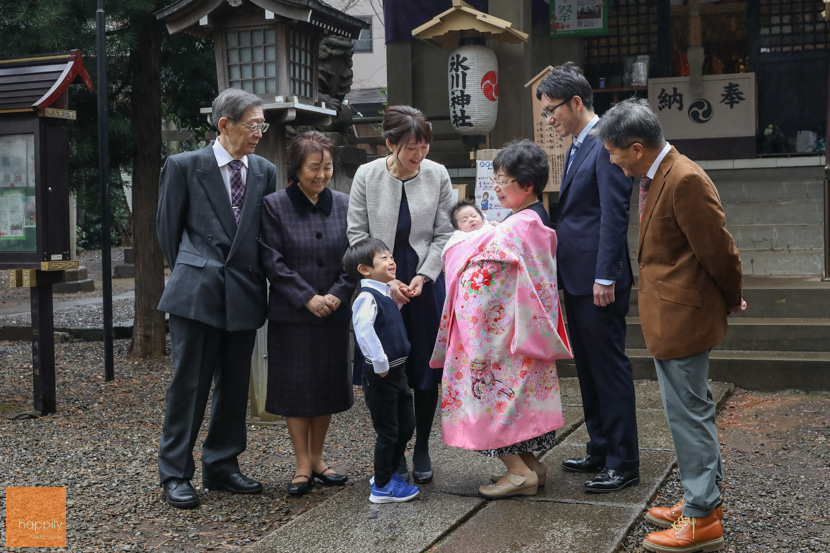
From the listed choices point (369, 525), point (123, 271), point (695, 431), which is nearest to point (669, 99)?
point (695, 431)

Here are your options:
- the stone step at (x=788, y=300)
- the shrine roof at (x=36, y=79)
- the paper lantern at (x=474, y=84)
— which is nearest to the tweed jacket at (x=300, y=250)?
the shrine roof at (x=36, y=79)

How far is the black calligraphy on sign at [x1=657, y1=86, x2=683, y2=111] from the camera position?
38.0 ft

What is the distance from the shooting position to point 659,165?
141 inches

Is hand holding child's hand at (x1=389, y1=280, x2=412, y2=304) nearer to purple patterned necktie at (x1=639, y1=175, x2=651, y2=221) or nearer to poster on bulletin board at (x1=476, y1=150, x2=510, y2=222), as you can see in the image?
purple patterned necktie at (x1=639, y1=175, x2=651, y2=221)

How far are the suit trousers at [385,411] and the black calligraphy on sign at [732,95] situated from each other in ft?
28.9

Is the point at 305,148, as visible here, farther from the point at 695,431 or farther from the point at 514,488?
the point at 695,431

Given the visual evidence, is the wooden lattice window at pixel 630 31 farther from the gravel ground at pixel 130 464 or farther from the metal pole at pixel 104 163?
the gravel ground at pixel 130 464

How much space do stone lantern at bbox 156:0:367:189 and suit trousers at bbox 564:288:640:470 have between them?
8.40 ft

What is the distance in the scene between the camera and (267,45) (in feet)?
19.2

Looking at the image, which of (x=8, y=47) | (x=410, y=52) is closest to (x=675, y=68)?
(x=410, y=52)

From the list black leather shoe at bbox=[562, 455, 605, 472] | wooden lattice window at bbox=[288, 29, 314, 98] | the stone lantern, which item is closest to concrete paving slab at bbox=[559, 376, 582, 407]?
black leather shoe at bbox=[562, 455, 605, 472]

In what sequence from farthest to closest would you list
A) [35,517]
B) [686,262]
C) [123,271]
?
[123,271], [35,517], [686,262]

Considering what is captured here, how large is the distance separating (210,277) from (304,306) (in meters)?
0.51

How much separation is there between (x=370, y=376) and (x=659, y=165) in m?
1.67
